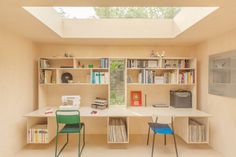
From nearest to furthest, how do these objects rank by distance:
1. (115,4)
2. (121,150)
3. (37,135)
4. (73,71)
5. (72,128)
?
(115,4)
(72,128)
(37,135)
(121,150)
(73,71)

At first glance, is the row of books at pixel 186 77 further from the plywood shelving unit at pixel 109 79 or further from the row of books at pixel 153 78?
the row of books at pixel 153 78

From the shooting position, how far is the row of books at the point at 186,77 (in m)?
3.60

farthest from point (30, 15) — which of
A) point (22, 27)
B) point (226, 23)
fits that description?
Answer: point (226, 23)

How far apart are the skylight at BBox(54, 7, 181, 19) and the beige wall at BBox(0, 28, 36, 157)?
1.02 meters

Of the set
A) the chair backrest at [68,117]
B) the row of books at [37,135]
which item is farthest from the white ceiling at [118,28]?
the row of books at [37,135]

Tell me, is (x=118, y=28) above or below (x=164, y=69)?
above

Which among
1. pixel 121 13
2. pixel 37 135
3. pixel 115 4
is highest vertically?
pixel 121 13

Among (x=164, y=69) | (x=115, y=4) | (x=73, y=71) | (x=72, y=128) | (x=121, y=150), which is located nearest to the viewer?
(x=115, y=4)

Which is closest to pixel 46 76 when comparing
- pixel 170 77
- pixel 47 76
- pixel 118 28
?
pixel 47 76

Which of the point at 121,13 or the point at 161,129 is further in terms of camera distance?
the point at 121,13

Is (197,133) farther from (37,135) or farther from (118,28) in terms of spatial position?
(37,135)

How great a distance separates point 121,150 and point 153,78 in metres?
1.59

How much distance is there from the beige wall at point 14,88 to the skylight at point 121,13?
1021mm

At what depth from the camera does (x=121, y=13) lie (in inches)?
125
